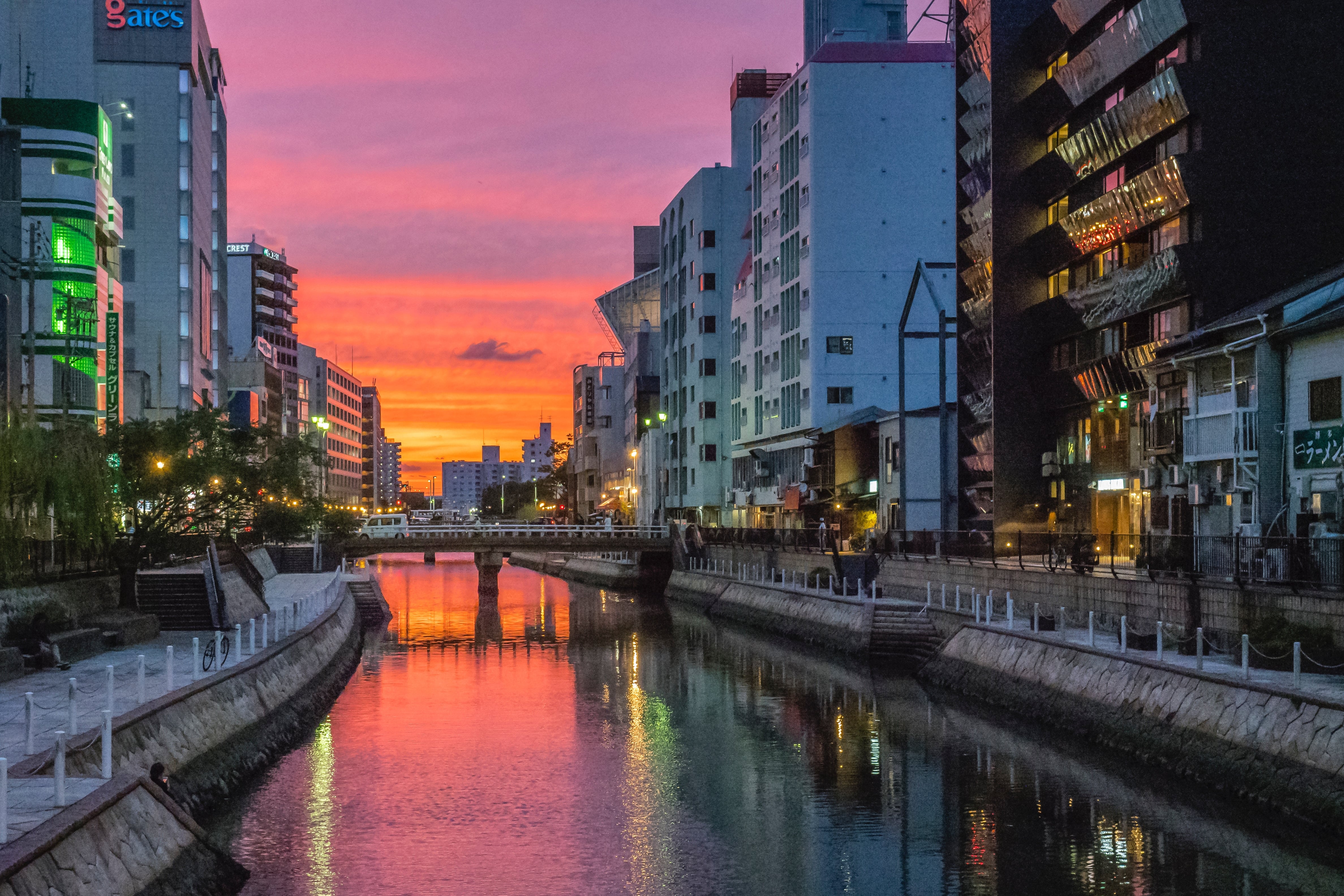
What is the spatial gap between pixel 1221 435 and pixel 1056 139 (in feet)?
85.6

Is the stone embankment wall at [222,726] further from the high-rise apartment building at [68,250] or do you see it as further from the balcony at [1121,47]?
the balcony at [1121,47]

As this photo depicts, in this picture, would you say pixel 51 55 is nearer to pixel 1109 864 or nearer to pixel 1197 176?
pixel 1197 176

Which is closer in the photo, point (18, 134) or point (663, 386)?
point (18, 134)

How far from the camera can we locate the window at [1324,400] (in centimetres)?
3641

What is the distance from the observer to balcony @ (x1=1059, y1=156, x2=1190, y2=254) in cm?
4953

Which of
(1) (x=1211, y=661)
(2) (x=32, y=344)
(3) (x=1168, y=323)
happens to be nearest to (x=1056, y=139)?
(3) (x=1168, y=323)

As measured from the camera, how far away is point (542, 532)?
9238cm

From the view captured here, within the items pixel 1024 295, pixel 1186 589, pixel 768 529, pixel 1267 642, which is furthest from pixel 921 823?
pixel 768 529

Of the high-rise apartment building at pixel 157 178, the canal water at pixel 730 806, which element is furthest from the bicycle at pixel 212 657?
the high-rise apartment building at pixel 157 178

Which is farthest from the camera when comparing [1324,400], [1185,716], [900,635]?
[900,635]

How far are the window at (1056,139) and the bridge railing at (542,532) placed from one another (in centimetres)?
4077

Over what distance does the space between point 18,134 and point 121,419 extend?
23.2 m

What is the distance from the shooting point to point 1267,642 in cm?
2761

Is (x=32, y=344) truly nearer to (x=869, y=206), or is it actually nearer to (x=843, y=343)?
(x=843, y=343)
